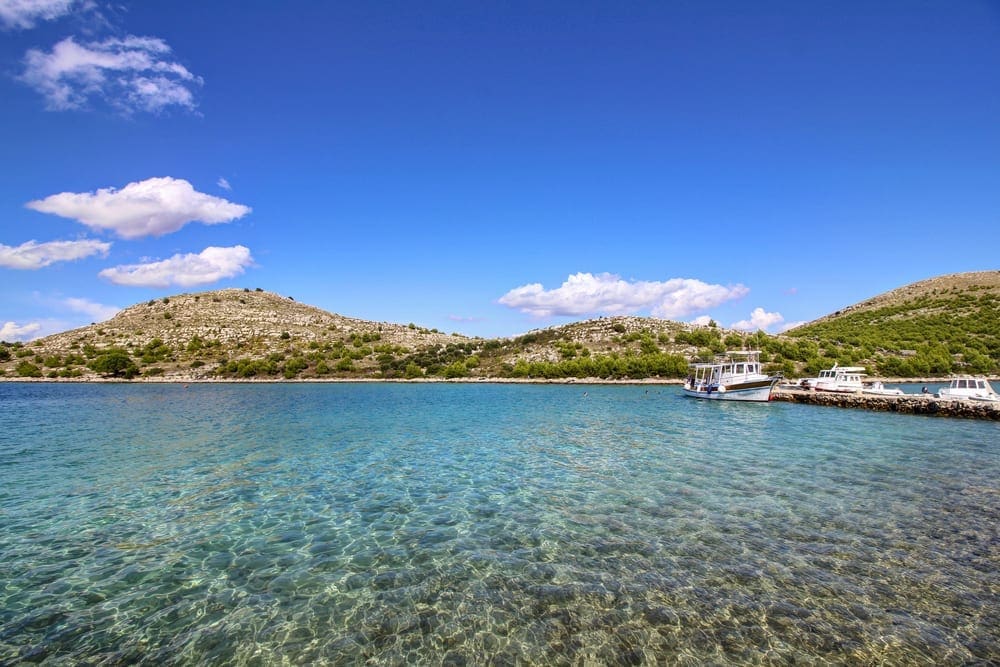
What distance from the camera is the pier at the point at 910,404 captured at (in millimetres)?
35688

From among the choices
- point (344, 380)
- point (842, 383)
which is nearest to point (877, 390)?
point (842, 383)

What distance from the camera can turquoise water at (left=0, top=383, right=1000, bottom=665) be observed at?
7.21 meters

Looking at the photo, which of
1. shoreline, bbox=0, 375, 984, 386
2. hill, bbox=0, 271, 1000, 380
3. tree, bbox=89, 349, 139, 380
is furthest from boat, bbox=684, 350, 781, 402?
tree, bbox=89, 349, 139, 380

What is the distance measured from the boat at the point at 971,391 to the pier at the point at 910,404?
40.3 inches

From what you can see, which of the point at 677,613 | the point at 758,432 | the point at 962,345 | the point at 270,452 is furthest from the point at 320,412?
the point at 962,345

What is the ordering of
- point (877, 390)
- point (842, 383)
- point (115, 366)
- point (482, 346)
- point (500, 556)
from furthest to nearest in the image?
point (482, 346) < point (115, 366) < point (842, 383) < point (877, 390) < point (500, 556)

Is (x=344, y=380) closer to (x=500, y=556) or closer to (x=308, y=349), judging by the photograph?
(x=308, y=349)

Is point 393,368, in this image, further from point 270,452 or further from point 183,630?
point 183,630

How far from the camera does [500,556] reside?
34.4 feet

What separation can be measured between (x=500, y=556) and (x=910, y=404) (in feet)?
148

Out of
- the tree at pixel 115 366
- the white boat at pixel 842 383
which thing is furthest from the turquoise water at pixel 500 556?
the tree at pixel 115 366

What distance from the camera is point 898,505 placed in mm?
13875

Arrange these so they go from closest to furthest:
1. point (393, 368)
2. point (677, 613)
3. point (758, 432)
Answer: point (677, 613)
point (758, 432)
point (393, 368)

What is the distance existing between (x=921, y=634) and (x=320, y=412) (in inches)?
1612
